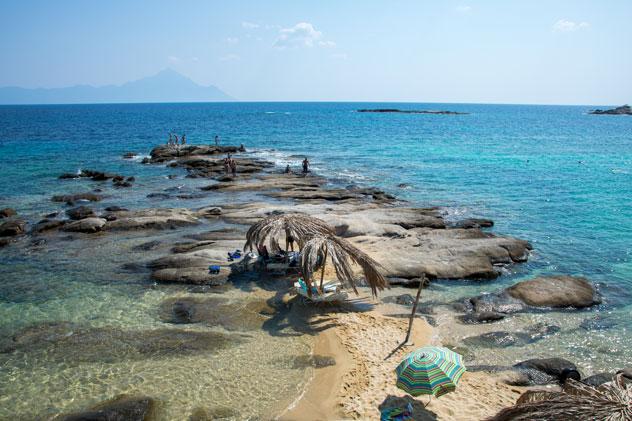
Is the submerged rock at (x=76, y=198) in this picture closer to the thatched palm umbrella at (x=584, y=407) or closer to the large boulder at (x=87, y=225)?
the large boulder at (x=87, y=225)

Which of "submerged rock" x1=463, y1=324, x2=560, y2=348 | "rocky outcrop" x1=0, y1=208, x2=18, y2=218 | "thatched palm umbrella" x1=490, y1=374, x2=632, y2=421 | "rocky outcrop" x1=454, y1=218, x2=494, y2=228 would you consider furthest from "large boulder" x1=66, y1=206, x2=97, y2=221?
"thatched palm umbrella" x1=490, y1=374, x2=632, y2=421

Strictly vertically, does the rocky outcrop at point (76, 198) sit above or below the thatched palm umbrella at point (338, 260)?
below

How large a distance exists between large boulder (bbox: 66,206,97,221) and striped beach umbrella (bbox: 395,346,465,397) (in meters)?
25.4

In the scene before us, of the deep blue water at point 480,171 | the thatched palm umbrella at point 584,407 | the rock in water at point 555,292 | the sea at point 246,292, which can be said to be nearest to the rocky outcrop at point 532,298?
the rock in water at point 555,292

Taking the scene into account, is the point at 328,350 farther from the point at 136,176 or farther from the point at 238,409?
the point at 136,176

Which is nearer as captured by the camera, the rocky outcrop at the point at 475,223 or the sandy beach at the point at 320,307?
the sandy beach at the point at 320,307

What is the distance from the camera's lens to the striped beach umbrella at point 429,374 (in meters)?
11.1

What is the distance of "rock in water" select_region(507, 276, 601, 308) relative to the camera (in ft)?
60.2

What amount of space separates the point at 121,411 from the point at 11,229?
20.1 meters

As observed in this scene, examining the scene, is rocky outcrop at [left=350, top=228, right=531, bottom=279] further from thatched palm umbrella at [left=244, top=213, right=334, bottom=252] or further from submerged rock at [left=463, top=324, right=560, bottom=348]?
submerged rock at [left=463, top=324, right=560, bottom=348]

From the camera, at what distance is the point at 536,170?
50.9 metres

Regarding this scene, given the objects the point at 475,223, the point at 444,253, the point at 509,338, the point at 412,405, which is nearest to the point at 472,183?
the point at 475,223

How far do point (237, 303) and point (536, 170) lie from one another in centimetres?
4367

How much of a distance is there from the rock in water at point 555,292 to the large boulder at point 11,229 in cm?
2686
